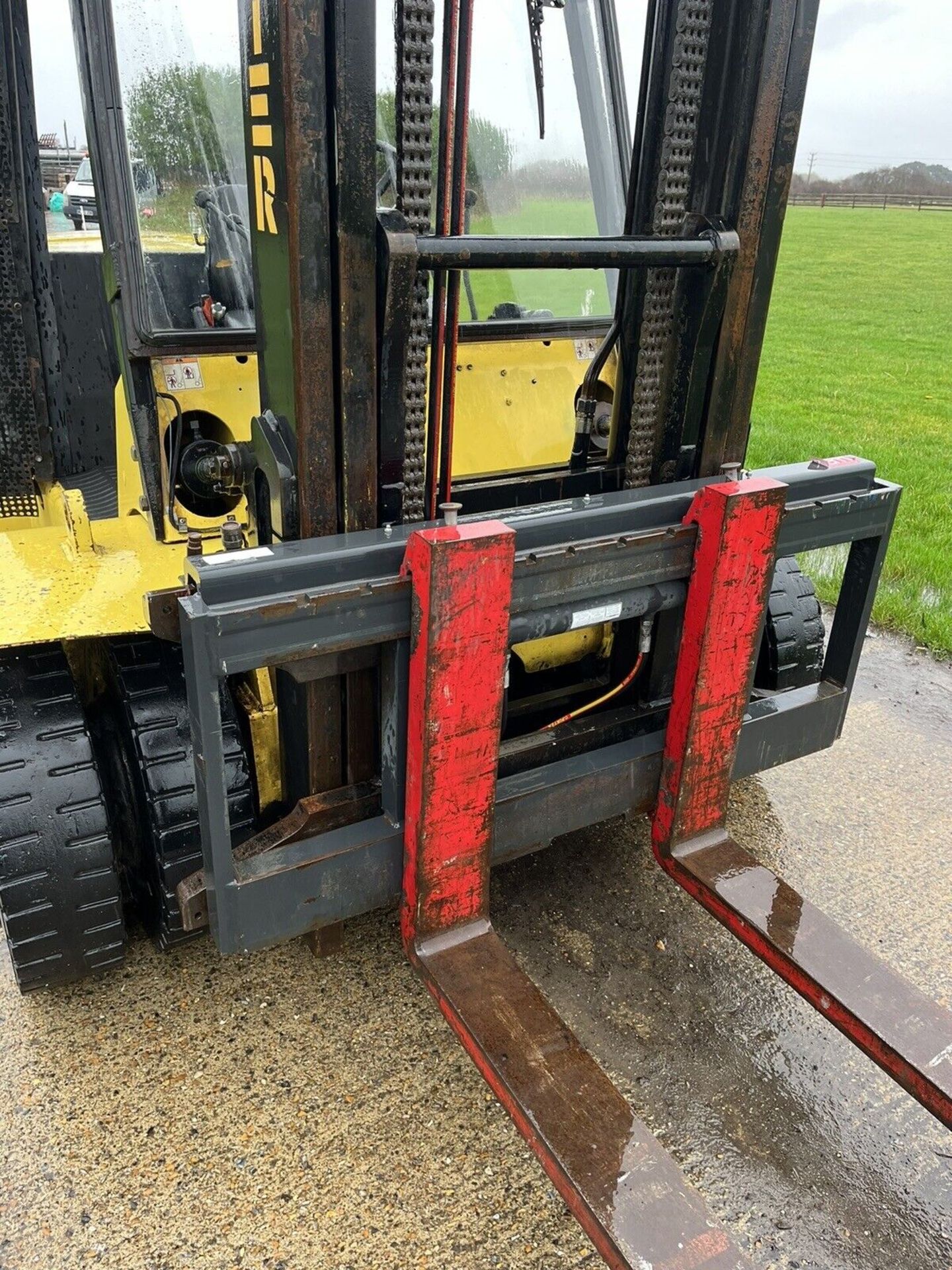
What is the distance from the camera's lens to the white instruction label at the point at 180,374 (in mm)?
2625

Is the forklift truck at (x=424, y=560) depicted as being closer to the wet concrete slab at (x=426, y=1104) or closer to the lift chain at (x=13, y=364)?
the lift chain at (x=13, y=364)

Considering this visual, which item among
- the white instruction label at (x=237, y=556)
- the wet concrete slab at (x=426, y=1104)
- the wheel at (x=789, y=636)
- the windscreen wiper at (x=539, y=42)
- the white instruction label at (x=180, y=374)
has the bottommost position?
the wet concrete slab at (x=426, y=1104)

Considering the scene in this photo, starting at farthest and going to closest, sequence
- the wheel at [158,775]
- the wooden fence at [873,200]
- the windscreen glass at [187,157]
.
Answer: the wooden fence at [873,200], the windscreen glass at [187,157], the wheel at [158,775]

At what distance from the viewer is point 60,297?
416cm

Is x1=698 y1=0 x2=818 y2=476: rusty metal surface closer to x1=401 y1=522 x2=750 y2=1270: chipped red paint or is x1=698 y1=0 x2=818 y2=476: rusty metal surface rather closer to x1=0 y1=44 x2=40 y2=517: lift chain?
x1=401 y1=522 x2=750 y2=1270: chipped red paint

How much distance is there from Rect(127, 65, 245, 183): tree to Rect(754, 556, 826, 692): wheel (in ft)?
6.75

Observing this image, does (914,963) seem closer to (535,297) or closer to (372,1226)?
(372,1226)

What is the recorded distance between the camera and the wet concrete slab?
2.04m

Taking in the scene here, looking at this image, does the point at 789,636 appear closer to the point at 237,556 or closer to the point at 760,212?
the point at 760,212

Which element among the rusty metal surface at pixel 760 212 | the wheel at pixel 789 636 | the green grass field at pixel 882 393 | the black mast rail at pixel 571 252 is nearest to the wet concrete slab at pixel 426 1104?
the wheel at pixel 789 636

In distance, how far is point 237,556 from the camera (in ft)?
6.04

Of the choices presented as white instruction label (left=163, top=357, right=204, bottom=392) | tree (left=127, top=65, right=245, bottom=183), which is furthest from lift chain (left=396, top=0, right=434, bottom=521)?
tree (left=127, top=65, right=245, bottom=183)

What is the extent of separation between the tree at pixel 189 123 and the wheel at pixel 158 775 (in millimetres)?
1284

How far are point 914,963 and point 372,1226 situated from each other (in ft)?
5.44
